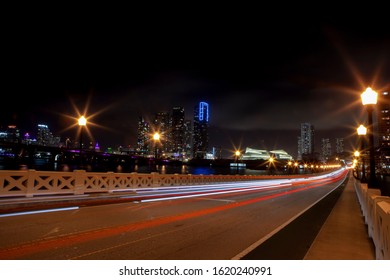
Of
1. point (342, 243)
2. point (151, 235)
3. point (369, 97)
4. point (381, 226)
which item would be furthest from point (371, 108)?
point (151, 235)

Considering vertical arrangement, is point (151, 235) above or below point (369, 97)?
below

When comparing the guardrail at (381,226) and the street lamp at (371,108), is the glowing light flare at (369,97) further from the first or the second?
the guardrail at (381,226)

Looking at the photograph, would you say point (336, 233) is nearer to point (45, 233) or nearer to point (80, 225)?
point (80, 225)

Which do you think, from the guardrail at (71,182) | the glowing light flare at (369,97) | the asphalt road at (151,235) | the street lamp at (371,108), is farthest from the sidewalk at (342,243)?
the guardrail at (71,182)

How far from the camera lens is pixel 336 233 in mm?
9656

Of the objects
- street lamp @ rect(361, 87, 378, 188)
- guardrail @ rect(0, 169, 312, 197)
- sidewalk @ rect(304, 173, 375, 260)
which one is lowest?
sidewalk @ rect(304, 173, 375, 260)

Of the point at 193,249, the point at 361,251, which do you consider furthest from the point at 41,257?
the point at 361,251

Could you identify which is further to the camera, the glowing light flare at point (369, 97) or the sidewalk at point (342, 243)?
the glowing light flare at point (369, 97)

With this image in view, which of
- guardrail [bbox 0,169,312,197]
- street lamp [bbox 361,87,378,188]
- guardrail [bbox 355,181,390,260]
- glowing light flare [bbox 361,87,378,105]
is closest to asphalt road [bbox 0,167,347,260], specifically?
guardrail [bbox 355,181,390,260]

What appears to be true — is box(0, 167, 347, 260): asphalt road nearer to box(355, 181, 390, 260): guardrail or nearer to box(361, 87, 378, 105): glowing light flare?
box(355, 181, 390, 260): guardrail

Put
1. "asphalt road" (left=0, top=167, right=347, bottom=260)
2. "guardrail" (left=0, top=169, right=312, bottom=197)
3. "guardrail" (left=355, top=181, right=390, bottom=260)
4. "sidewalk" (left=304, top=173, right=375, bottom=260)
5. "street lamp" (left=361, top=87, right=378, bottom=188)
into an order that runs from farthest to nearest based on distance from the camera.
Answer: "guardrail" (left=0, top=169, right=312, bottom=197), "street lamp" (left=361, top=87, right=378, bottom=188), "sidewalk" (left=304, top=173, right=375, bottom=260), "asphalt road" (left=0, top=167, right=347, bottom=260), "guardrail" (left=355, top=181, right=390, bottom=260)

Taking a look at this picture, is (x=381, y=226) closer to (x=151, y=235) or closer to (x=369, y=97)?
(x=151, y=235)

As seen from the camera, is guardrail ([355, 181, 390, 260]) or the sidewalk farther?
the sidewalk
